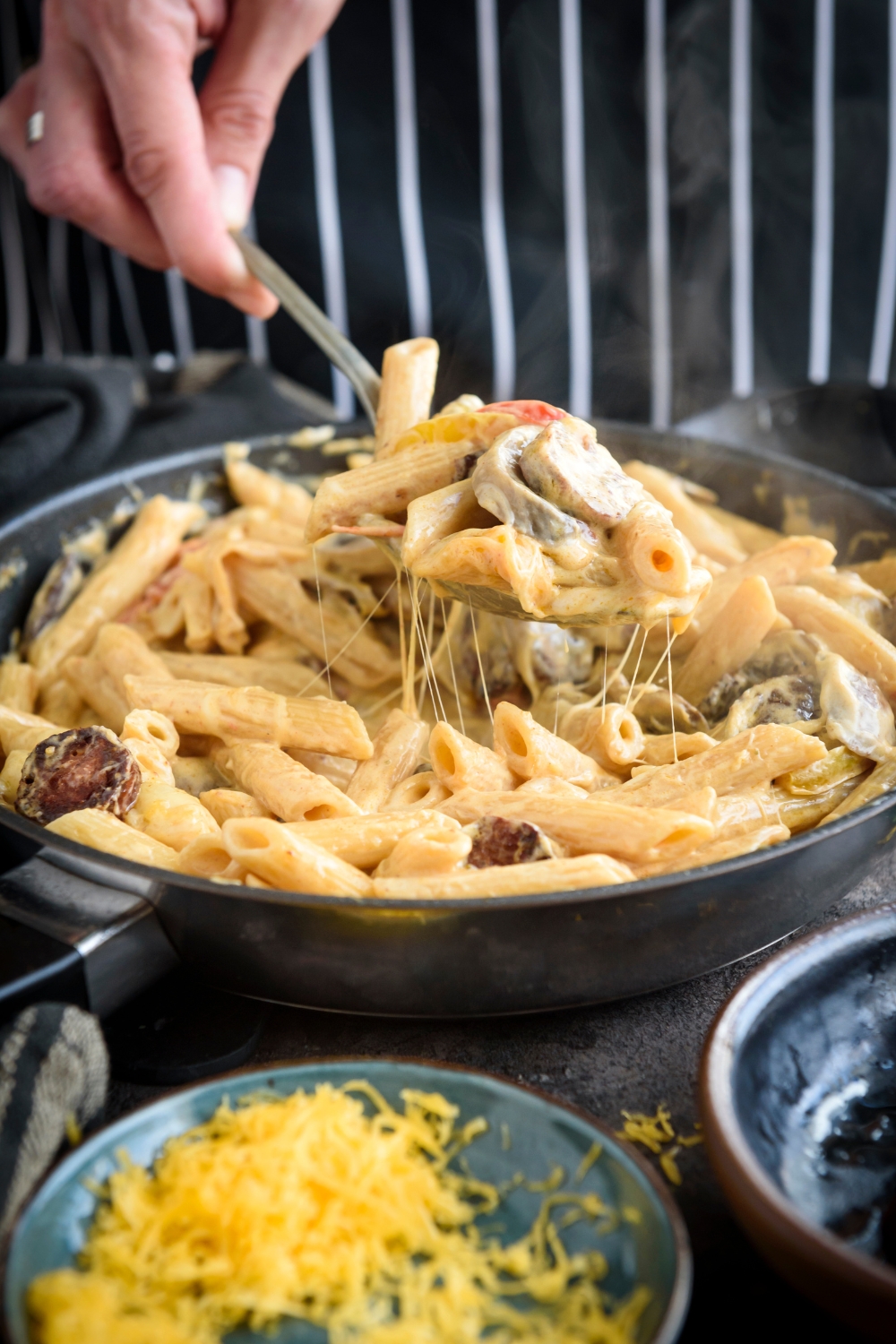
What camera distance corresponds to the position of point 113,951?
1622mm

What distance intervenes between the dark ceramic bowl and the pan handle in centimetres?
82

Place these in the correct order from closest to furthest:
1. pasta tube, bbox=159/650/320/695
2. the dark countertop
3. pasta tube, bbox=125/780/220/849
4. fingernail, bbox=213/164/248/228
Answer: the dark countertop → pasta tube, bbox=125/780/220/849 → pasta tube, bbox=159/650/320/695 → fingernail, bbox=213/164/248/228

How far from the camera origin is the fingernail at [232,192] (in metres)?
3.07

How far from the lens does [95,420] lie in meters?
3.37

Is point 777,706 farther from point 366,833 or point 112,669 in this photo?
point 112,669

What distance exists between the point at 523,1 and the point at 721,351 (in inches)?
59.3

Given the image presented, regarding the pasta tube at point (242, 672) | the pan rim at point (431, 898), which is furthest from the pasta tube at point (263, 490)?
the pan rim at point (431, 898)

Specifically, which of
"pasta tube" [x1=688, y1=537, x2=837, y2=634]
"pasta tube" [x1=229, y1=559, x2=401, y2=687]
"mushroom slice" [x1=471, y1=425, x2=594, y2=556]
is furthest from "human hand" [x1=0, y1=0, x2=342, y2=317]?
"pasta tube" [x1=688, y1=537, x2=837, y2=634]

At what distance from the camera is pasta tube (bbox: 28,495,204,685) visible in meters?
2.77

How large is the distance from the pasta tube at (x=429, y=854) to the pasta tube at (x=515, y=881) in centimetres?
3

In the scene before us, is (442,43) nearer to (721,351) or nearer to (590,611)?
(721,351)

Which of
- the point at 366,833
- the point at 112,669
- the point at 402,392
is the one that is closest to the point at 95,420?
the point at 112,669

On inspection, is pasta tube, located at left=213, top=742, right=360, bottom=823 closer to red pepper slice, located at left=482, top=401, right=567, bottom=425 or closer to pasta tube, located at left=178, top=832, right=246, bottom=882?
pasta tube, located at left=178, top=832, right=246, bottom=882

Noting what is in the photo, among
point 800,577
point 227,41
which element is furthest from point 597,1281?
point 227,41
